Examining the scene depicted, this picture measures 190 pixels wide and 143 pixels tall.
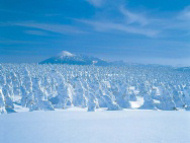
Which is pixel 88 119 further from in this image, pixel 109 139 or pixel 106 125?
pixel 109 139

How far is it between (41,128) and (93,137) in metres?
2.67

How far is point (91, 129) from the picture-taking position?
28.6ft

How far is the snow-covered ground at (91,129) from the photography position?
7.43m

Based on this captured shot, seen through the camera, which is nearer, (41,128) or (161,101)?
(41,128)

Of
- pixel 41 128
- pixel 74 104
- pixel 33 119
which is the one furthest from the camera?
pixel 74 104

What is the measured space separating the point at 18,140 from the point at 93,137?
113 inches

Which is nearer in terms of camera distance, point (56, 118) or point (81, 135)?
point (81, 135)

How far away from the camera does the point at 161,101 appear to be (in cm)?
1638

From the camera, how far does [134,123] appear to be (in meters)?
9.86

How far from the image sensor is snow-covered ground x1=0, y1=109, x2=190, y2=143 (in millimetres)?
7426

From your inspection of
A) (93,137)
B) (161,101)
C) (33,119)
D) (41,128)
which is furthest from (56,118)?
(161,101)

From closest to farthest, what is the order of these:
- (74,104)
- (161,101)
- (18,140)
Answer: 1. (18,140)
2. (161,101)
3. (74,104)

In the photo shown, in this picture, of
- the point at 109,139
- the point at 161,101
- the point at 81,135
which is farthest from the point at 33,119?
the point at 161,101

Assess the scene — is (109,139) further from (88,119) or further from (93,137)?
(88,119)
